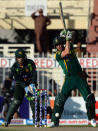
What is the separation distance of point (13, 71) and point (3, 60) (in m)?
2.97

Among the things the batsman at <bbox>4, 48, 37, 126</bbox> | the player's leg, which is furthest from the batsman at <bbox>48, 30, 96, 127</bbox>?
the player's leg

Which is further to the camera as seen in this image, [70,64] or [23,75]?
[23,75]

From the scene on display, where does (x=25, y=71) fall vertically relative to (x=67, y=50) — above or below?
below

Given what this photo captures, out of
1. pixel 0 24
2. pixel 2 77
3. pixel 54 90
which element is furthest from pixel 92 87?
pixel 0 24

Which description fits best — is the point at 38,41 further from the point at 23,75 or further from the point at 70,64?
the point at 70,64

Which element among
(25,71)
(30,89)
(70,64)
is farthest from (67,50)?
(30,89)

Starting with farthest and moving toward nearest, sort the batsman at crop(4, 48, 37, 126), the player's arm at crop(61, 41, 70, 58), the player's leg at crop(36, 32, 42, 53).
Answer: the player's leg at crop(36, 32, 42, 53)
the batsman at crop(4, 48, 37, 126)
the player's arm at crop(61, 41, 70, 58)

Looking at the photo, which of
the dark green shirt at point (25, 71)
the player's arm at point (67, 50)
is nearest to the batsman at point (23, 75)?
the dark green shirt at point (25, 71)

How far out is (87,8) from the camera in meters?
19.9

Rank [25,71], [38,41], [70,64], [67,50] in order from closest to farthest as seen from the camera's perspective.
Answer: [67,50], [70,64], [25,71], [38,41]

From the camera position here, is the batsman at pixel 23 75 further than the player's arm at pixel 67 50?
Yes

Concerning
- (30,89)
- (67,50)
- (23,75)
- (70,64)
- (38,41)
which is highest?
(67,50)

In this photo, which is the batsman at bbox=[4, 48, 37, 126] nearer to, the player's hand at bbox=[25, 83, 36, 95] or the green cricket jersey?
the player's hand at bbox=[25, 83, 36, 95]

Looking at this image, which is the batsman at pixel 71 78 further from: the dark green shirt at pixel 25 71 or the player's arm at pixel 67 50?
the dark green shirt at pixel 25 71
